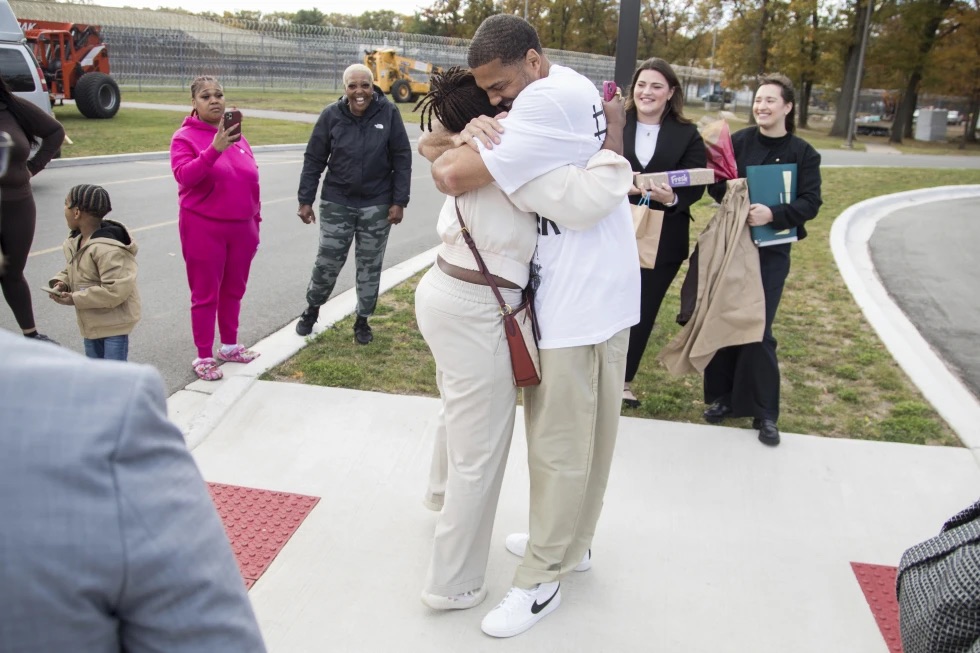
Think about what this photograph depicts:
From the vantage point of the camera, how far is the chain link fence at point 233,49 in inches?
1276

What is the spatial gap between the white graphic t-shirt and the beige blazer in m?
1.56

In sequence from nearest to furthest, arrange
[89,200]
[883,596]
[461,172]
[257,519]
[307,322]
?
[461,172]
[883,596]
[257,519]
[89,200]
[307,322]

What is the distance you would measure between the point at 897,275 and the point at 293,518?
7200mm

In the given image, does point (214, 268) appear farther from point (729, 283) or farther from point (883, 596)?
point (883, 596)

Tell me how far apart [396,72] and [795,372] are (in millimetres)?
29837

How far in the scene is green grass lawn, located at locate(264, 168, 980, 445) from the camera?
4711 millimetres

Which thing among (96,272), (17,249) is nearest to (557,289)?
(96,272)

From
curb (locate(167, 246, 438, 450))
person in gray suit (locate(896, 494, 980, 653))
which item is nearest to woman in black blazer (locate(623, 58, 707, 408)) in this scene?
curb (locate(167, 246, 438, 450))

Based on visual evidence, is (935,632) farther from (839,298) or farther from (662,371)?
(839,298)

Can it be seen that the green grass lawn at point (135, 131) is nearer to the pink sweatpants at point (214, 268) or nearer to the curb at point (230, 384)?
the curb at point (230, 384)

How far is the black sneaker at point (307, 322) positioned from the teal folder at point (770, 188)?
3.05m

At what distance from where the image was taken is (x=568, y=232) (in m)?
2.71

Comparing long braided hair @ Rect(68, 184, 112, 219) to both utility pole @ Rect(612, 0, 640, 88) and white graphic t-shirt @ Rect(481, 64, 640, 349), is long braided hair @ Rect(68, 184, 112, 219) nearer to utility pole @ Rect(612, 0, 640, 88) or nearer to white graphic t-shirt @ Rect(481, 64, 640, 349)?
white graphic t-shirt @ Rect(481, 64, 640, 349)

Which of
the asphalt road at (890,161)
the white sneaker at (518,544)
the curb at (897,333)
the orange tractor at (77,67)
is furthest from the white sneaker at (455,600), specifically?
the asphalt road at (890,161)
